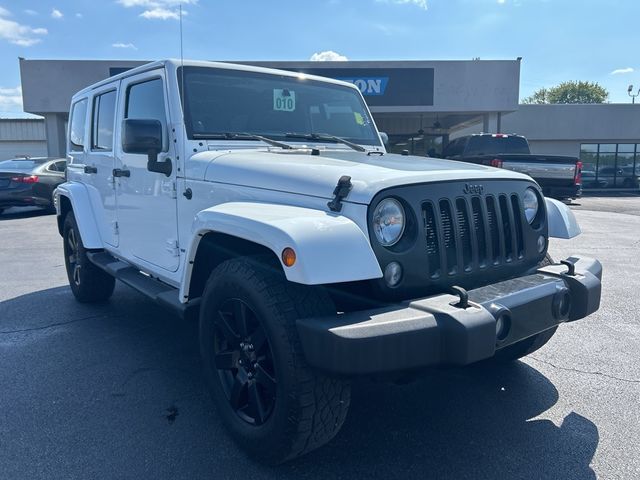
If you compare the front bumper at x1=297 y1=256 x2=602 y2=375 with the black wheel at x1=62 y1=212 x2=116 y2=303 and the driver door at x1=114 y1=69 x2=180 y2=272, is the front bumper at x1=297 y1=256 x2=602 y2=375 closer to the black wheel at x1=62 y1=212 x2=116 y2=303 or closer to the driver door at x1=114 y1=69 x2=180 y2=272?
the driver door at x1=114 y1=69 x2=180 y2=272

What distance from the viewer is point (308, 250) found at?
2238mm

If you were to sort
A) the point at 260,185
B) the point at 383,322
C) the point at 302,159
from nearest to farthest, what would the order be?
the point at 383,322, the point at 260,185, the point at 302,159

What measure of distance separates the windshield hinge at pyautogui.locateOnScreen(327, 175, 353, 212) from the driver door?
147 cm

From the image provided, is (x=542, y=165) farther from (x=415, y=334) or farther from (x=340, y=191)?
(x=415, y=334)

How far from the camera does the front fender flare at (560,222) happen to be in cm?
337

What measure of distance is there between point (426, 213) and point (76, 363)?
285 centimetres

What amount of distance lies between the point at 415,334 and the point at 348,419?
3.78 feet

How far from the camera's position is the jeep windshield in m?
3.64

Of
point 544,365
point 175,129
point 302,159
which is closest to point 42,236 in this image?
point 175,129

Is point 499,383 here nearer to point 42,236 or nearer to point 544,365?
point 544,365

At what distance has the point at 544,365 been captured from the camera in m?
3.94

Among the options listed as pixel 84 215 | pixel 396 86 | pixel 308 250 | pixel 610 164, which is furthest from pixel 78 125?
pixel 610 164

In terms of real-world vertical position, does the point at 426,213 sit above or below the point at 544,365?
above

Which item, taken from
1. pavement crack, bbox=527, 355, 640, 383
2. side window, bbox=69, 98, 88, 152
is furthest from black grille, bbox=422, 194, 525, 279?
side window, bbox=69, 98, 88, 152
